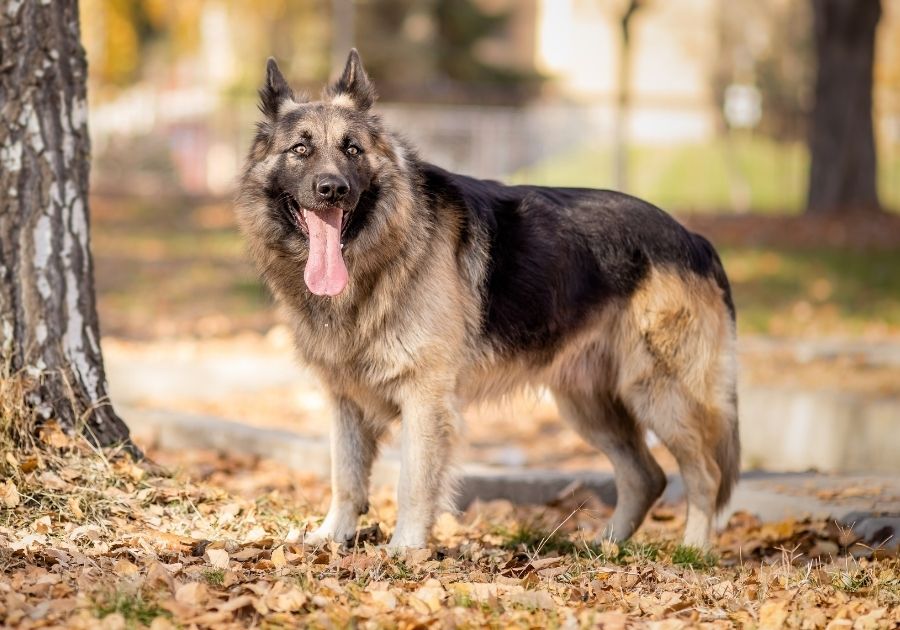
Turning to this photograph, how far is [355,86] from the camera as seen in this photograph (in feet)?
18.6

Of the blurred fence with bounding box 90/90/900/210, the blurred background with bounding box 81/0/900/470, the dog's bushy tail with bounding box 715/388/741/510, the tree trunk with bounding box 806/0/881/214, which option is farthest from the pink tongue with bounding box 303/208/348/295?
the blurred fence with bounding box 90/90/900/210

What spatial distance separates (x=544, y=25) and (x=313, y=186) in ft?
143

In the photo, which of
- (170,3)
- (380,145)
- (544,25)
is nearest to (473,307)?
(380,145)

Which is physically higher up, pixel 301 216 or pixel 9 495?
pixel 301 216

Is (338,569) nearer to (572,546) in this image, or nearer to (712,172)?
(572,546)

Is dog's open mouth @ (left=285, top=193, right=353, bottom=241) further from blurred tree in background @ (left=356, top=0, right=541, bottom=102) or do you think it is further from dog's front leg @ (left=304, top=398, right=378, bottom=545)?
blurred tree in background @ (left=356, top=0, right=541, bottom=102)

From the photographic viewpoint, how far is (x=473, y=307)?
18.5 ft

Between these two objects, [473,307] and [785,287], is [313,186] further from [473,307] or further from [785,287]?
[785,287]

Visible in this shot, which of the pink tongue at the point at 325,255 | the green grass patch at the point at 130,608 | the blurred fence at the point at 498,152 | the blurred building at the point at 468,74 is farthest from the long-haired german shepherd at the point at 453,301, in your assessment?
the blurred fence at the point at 498,152

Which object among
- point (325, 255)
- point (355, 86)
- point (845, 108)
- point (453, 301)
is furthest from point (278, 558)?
point (845, 108)

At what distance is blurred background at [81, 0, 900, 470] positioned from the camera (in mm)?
10234

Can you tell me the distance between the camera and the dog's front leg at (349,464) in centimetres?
578

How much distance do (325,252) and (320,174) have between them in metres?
0.37

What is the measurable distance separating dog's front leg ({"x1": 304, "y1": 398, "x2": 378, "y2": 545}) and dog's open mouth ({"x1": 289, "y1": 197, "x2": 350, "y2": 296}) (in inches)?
31.7
